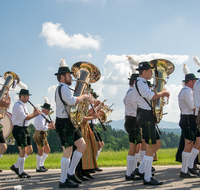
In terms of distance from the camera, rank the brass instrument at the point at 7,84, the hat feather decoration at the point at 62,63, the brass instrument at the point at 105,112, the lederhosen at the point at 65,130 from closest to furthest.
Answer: the lederhosen at the point at 65,130 < the hat feather decoration at the point at 62,63 < the brass instrument at the point at 7,84 < the brass instrument at the point at 105,112

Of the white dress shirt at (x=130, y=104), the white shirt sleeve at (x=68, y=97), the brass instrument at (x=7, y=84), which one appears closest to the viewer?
the white shirt sleeve at (x=68, y=97)

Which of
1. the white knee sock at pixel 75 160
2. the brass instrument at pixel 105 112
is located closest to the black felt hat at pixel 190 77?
the brass instrument at pixel 105 112

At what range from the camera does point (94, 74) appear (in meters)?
6.02

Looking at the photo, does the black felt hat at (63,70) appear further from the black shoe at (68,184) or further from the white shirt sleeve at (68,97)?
the black shoe at (68,184)

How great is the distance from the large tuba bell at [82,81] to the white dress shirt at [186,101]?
2121mm

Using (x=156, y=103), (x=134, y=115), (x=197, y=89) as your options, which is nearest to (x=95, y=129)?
(x=134, y=115)

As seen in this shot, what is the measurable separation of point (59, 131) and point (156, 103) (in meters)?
2.22

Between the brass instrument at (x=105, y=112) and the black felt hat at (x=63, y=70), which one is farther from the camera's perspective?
the brass instrument at (x=105, y=112)

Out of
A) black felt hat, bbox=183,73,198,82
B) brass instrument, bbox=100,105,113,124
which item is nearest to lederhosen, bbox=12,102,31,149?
brass instrument, bbox=100,105,113,124

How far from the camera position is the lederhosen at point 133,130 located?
562cm

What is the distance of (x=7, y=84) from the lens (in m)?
7.25

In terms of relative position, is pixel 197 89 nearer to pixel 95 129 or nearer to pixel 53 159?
pixel 95 129

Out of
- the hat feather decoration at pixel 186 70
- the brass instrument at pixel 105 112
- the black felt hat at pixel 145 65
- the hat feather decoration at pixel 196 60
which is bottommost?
the brass instrument at pixel 105 112

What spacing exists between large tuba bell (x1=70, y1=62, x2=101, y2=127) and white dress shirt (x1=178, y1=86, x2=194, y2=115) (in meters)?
2.12
